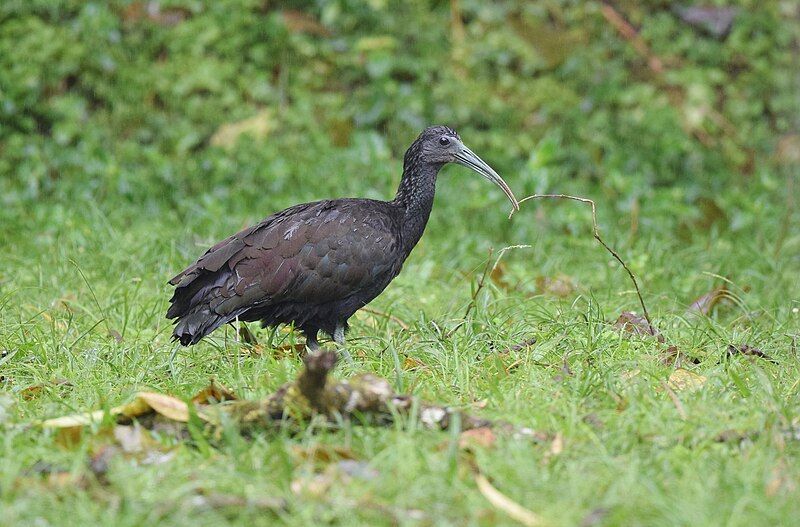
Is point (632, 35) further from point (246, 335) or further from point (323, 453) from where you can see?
point (323, 453)

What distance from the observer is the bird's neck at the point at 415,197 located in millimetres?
5453

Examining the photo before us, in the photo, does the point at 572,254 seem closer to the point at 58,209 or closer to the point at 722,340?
the point at 722,340

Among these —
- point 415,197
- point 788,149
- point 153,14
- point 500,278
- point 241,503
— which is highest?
point 153,14

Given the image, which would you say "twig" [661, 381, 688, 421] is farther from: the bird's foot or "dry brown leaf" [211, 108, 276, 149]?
"dry brown leaf" [211, 108, 276, 149]

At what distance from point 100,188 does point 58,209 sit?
0.74 metres

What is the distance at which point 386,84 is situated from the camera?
30.7 feet

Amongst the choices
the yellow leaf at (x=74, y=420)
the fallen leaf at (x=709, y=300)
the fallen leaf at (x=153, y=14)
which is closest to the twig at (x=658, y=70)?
the fallen leaf at (x=153, y=14)

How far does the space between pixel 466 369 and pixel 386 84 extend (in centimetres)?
530

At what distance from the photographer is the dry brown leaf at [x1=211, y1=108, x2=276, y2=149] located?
9.03 metres

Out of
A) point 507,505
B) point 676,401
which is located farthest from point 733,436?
point 507,505

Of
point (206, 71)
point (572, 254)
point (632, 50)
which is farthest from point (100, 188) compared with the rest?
point (632, 50)

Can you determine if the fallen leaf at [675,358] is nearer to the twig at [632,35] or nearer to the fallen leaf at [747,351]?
the fallen leaf at [747,351]

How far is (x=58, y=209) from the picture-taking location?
7352mm

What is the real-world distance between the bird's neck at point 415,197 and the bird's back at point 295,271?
7.1 inches
